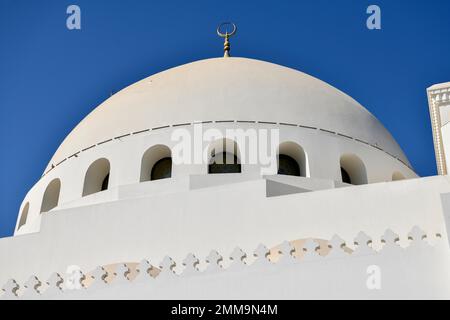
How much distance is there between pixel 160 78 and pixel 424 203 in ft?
26.6

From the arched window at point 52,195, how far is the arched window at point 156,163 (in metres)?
2.24

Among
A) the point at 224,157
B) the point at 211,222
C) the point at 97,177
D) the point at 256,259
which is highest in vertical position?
the point at 224,157

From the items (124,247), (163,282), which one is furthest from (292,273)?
(124,247)

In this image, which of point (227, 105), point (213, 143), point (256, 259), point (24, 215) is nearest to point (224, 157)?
point (213, 143)

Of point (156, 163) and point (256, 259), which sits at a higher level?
point (156, 163)

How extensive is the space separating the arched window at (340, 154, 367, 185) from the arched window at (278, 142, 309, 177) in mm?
986

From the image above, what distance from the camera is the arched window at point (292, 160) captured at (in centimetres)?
1294

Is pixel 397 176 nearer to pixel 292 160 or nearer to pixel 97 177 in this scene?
pixel 292 160

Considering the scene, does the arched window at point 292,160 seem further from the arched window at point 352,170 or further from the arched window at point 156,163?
the arched window at point 156,163

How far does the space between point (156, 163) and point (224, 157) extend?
145 cm

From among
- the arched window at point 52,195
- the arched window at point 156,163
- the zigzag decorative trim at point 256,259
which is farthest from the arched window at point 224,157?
the zigzag decorative trim at point 256,259

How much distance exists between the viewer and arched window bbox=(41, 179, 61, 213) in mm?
14052

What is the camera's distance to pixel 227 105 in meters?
13.6

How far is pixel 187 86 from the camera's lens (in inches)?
569
